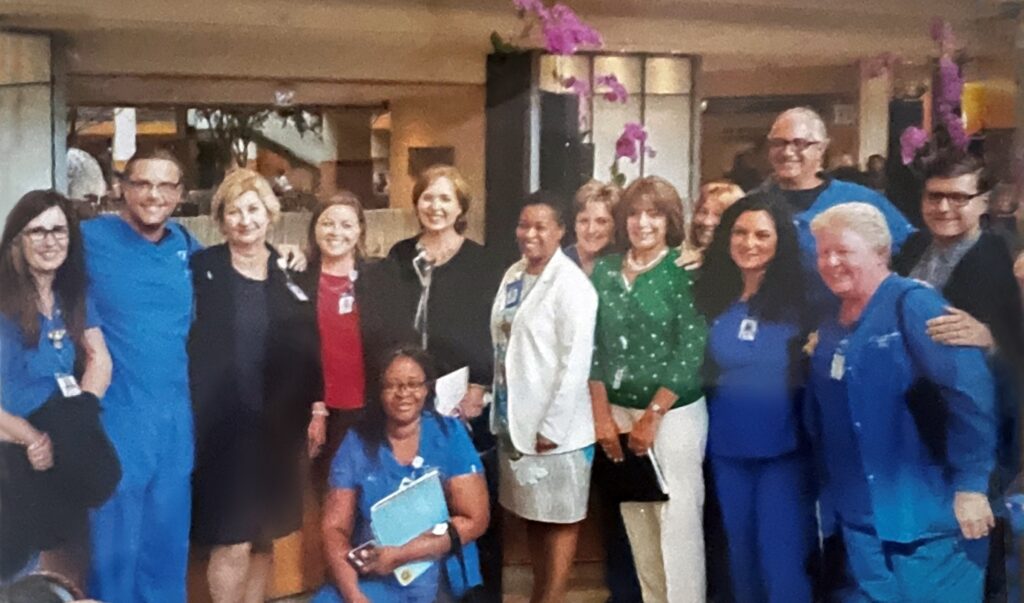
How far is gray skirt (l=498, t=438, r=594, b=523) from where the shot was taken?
1.33 meters

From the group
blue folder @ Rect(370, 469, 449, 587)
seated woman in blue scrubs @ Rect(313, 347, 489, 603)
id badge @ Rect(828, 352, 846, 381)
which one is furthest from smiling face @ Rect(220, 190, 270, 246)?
id badge @ Rect(828, 352, 846, 381)

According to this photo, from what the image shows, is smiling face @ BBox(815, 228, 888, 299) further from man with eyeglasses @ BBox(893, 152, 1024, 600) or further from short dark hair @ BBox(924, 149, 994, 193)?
short dark hair @ BBox(924, 149, 994, 193)

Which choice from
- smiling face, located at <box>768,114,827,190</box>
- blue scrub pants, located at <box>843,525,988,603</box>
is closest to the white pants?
blue scrub pants, located at <box>843,525,988,603</box>

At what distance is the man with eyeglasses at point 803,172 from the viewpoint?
4.43ft

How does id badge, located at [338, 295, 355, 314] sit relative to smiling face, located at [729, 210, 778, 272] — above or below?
below

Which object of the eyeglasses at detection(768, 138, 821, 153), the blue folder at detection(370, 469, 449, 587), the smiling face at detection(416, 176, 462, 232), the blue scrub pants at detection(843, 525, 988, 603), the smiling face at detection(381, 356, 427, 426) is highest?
the eyeglasses at detection(768, 138, 821, 153)

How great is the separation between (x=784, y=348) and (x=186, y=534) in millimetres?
817

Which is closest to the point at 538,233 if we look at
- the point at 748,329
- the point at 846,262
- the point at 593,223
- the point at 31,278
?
the point at 593,223

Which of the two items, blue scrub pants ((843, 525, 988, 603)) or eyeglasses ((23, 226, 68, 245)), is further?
blue scrub pants ((843, 525, 988, 603))

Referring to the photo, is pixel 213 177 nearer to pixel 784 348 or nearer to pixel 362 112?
pixel 362 112

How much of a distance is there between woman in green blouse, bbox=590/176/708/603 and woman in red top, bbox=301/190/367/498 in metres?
0.31

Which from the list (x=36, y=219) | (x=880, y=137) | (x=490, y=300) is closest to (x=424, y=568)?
(x=490, y=300)

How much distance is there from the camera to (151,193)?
1243 mm

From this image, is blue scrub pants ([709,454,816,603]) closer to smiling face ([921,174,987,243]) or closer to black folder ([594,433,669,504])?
black folder ([594,433,669,504])
